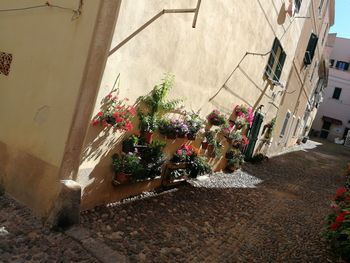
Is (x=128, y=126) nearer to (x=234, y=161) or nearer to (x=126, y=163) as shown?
(x=126, y=163)

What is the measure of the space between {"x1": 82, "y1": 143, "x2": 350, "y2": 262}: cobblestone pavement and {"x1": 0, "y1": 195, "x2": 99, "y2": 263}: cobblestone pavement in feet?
1.60

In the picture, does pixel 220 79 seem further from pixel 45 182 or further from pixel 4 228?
pixel 4 228

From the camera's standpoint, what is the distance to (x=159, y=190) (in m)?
7.39

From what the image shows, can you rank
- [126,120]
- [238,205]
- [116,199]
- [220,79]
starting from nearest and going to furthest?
[126,120]
[116,199]
[238,205]
[220,79]

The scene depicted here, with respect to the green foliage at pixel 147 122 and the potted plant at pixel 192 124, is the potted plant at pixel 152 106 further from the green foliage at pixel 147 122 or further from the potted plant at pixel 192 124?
the potted plant at pixel 192 124

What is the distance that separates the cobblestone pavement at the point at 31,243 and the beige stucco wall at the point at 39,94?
30 cm

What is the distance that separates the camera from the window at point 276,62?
1199cm

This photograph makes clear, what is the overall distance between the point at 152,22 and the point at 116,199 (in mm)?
3190

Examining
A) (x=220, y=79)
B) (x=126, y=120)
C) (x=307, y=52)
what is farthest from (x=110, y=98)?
(x=307, y=52)

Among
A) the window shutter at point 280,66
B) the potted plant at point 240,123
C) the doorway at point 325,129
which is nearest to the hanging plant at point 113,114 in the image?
the potted plant at point 240,123

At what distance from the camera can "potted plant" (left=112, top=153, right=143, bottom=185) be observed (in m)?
5.77

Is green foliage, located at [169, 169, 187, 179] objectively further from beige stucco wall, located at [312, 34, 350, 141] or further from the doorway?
the doorway

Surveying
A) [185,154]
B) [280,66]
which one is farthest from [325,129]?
[185,154]

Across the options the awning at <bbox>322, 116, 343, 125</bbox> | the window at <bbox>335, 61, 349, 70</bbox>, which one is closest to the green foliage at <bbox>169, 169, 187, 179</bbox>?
the awning at <bbox>322, 116, 343, 125</bbox>
